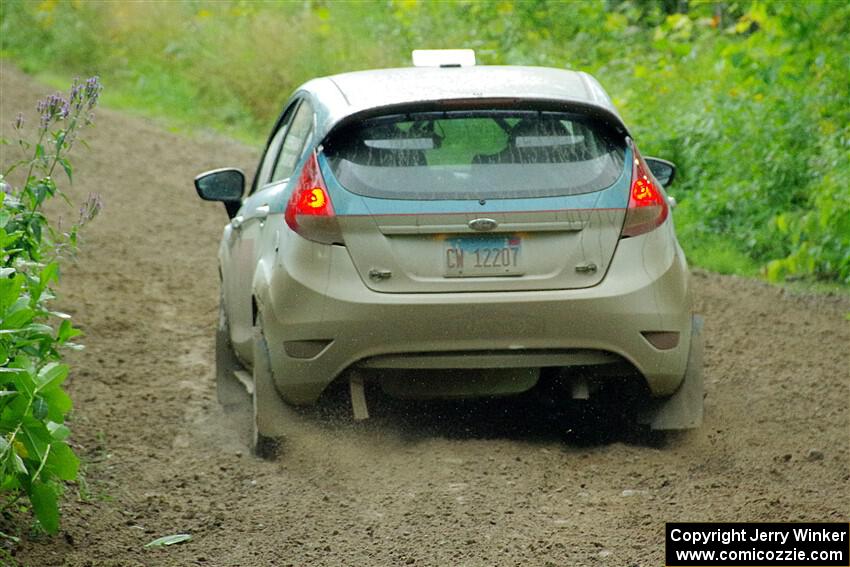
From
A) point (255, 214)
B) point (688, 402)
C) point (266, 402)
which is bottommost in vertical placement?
point (688, 402)

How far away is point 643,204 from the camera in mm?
6250

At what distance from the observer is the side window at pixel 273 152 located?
766cm

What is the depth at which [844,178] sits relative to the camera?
33.0 ft

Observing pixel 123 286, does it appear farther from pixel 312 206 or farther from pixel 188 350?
pixel 312 206

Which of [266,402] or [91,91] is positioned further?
[266,402]

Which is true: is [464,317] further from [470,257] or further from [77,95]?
[77,95]

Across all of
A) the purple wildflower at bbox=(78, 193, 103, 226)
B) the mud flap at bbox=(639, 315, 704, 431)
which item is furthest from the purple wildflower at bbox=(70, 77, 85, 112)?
the mud flap at bbox=(639, 315, 704, 431)

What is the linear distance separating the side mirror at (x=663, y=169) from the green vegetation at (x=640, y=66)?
3.10 meters

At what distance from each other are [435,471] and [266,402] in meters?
0.83

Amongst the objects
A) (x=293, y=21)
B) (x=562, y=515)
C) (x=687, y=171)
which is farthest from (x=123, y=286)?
(x=293, y=21)

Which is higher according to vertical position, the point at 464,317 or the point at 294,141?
the point at 294,141

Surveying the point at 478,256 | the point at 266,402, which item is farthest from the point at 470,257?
the point at 266,402

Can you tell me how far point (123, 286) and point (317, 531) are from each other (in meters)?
6.52

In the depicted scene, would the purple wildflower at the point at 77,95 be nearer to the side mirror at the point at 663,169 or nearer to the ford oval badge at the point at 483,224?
the ford oval badge at the point at 483,224
